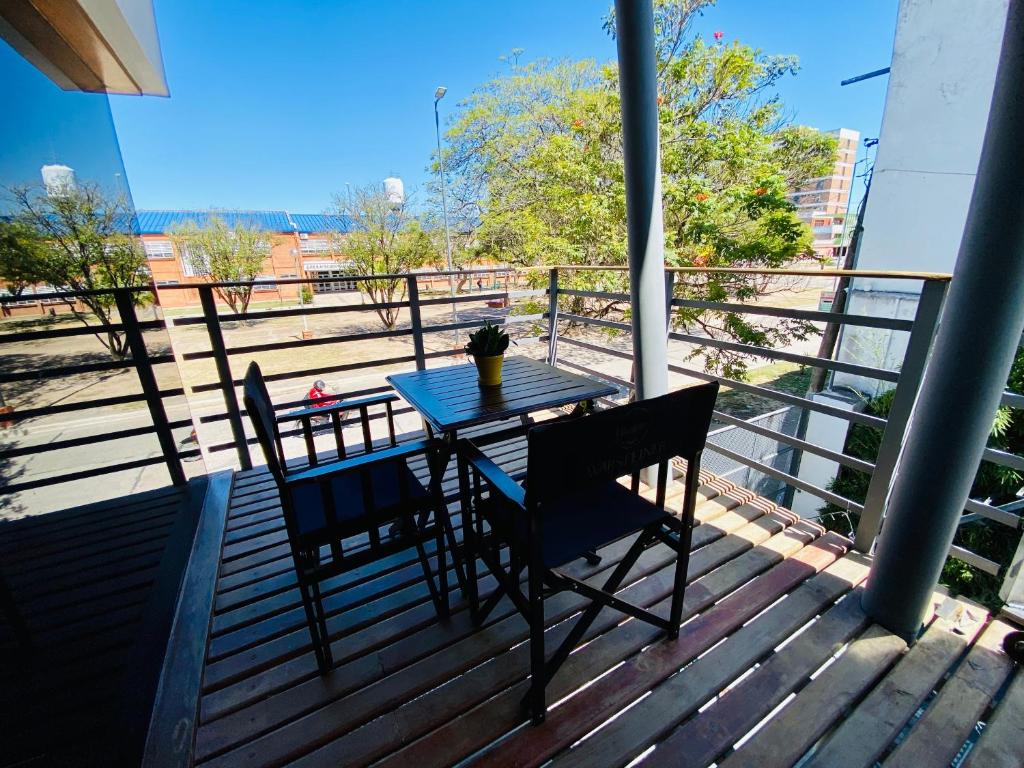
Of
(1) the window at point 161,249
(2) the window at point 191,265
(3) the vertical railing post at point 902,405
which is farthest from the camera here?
(1) the window at point 161,249

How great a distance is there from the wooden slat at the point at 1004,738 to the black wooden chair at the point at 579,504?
0.75 meters

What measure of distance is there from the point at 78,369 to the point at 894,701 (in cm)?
293

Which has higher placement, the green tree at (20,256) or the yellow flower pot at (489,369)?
the green tree at (20,256)

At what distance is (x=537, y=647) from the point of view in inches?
45.1

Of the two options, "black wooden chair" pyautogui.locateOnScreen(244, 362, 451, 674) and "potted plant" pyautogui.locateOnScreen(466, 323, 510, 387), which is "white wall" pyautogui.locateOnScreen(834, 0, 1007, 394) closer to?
"potted plant" pyautogui.locateOnScreen(466, 323, 510, 387)

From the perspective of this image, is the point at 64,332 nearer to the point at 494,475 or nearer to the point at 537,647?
the point at 494,475

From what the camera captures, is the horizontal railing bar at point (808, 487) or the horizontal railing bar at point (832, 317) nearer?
the horizontal railing bar at point (832, 317)

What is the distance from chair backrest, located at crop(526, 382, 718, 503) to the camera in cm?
96

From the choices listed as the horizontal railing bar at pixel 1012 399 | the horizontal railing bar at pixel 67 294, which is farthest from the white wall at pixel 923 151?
the horizontal railing bar at pixel 67 294

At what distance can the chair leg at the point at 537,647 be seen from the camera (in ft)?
3.59

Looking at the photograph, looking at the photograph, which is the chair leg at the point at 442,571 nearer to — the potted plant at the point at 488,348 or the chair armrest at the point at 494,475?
the chair armrest at the point at 494,475

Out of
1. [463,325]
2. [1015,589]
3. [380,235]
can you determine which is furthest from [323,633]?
[380,235]

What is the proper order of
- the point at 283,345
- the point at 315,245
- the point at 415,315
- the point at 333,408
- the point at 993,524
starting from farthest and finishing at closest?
the point at 315,245 → the point at 993,524 → the point at 415,315 → the point at 283,345 → the point at 333,408

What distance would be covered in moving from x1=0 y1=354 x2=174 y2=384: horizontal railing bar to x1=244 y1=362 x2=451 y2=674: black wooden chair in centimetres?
57
